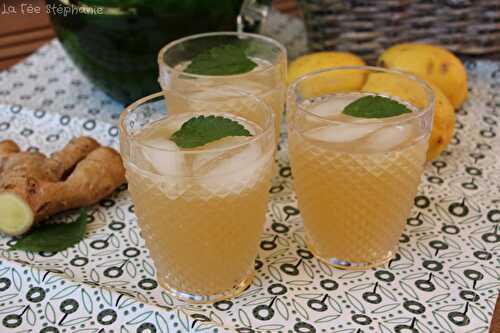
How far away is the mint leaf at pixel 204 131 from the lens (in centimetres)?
86

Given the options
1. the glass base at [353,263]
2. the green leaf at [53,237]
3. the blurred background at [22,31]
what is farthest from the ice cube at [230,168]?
the blurred background at [22,31]

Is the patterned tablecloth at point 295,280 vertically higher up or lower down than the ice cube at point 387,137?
lower down

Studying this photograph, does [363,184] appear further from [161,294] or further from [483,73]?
[483,73]

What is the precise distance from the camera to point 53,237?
1.06 metres

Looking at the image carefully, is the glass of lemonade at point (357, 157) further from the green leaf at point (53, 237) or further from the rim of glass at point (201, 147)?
the green leaf at point (53, 237)

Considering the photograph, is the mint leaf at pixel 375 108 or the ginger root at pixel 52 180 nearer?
the mint leaf at pixel 375 108

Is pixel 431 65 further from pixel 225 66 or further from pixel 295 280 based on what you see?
pixel 295 280

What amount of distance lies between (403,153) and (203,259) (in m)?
0.30

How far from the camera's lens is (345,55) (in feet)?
4.47

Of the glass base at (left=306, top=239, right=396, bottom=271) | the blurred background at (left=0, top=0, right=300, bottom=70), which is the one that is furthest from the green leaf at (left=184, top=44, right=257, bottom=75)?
the blurred background at (left=0, top=0, right=300, bottom=70)

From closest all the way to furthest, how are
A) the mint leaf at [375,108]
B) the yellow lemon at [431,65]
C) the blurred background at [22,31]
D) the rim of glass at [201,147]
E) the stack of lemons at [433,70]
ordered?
1. the rim of glass at [201,147]
2. the mint leaf at [375,108]
3. the stack of lemons at [433,70]
4. the yellow lemon at [431,65]
5. the blurred background at [22,31]

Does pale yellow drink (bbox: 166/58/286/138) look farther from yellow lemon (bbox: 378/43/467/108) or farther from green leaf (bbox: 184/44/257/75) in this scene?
yellow lemon (bbox: 378/43/467/108)

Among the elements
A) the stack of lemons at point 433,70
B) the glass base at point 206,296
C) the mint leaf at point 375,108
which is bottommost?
the glass base at point 206,296

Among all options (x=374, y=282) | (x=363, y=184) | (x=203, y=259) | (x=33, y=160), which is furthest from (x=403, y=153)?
(x=33, y=160)
